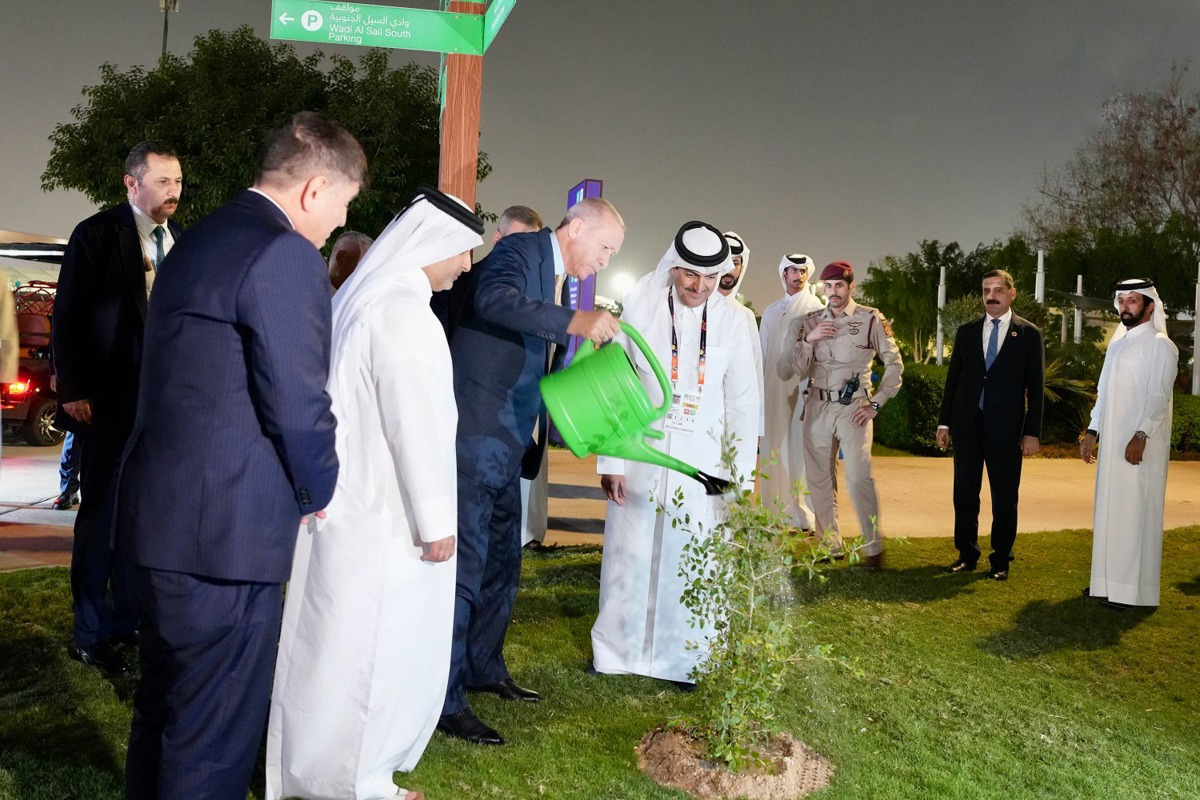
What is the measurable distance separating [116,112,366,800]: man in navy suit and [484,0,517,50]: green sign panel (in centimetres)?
411

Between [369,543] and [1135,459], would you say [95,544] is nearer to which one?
[369,543]

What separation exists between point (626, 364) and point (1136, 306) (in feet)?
15.7

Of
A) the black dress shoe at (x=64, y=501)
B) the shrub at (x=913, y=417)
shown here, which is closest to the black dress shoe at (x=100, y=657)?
the black dress shoe at (x=64, y=501)

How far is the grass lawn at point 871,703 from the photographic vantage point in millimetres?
3918

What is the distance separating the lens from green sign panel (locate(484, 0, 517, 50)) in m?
6.57

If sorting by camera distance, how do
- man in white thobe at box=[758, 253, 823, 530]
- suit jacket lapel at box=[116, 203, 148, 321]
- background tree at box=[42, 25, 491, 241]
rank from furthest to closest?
background tree at box=[42, 25, 491, 241]
man in white thobe at box=[758, 253, 823, 530]
suit jacket lapel at box=[116, 203, 148, 321]

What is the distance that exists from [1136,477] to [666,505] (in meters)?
3.65

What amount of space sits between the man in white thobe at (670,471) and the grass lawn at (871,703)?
0.82ft

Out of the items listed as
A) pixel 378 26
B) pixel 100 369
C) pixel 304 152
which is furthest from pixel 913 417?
pixel 304 152

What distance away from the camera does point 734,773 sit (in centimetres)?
387

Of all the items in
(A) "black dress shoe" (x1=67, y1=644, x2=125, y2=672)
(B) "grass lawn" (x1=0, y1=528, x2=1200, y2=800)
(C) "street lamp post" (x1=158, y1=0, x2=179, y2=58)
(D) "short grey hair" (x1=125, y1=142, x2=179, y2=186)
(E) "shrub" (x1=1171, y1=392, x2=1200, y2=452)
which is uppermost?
(C) "street lamp post" (x1=158, y1=0, x2=179, y2=58)

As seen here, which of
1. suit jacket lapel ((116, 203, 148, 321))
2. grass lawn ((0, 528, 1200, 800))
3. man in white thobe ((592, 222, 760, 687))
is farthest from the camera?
man in white thobe ((592, 222, 760, 687))

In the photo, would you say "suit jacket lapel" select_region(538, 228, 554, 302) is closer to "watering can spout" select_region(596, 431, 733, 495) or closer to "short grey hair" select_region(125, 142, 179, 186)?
"watering can spout" select_region(596, 431, 733, 495)

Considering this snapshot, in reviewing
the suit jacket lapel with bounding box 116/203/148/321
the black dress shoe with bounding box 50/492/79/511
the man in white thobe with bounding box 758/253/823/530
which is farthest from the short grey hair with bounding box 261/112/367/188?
the black dress shoe with bounding box 50/492/79/511
